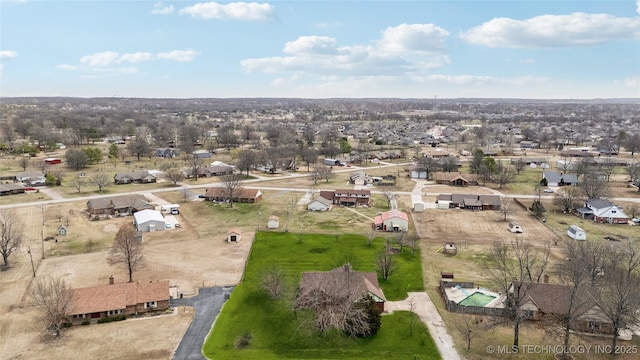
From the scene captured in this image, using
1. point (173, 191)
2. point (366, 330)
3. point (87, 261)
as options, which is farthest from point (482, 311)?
point (173, 191)

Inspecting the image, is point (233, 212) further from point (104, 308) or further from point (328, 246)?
point (104, 308)

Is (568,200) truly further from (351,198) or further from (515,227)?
(351,198)

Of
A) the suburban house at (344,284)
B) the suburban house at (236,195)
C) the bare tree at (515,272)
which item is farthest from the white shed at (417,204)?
the suburban house at (344,284)

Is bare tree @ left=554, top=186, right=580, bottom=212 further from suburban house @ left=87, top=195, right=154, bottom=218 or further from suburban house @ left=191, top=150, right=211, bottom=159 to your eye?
suburban house @ left=191, top=150, right=211, bottom=159

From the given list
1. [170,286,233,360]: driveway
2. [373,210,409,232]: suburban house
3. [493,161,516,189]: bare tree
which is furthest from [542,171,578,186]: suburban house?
[170,286,233,360]: driveway

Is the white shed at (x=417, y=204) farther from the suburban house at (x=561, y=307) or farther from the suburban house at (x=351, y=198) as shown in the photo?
the suburban house at (x=561, y=307)
